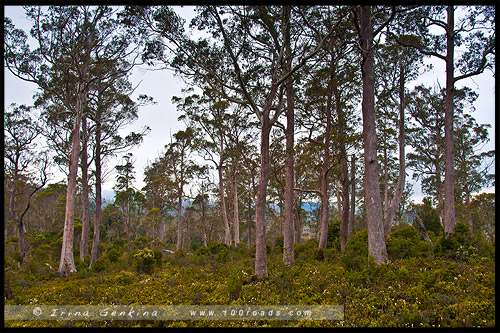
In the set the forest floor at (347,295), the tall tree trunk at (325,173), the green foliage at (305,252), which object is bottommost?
the green foliage at (305,252)

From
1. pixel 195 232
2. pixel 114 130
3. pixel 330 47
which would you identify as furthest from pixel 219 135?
pixel 195 232

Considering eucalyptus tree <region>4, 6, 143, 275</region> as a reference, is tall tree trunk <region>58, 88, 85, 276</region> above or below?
below

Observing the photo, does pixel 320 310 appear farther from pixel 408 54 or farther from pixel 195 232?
pixel 195 232

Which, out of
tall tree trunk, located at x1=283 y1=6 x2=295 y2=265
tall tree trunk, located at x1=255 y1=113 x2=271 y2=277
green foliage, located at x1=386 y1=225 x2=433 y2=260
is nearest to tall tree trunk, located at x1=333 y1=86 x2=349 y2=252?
tall tree trunk, located at x1=283 y1=6 x2=295 y2=265

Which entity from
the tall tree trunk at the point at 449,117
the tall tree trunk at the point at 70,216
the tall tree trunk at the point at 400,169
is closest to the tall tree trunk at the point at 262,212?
the tall tree trunk at the point at 70,216

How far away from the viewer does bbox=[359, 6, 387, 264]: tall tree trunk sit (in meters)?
6.91

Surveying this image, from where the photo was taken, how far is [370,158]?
287 inches

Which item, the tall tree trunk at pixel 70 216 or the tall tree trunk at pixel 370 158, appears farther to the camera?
the tall tree trunk at pixel 70 216

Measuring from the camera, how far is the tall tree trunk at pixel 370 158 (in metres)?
6.91

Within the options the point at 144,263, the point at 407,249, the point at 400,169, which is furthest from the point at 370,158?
the point at 144,263

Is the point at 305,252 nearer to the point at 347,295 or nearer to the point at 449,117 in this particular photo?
the point at 347,295

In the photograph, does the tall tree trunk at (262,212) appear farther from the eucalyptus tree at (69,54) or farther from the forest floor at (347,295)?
the eucalyptus tree at (69,54)

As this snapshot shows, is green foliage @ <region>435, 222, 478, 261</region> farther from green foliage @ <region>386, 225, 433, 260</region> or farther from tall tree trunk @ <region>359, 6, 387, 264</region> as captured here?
tall tree trunk @ <region>359, 6, 387, 264</region>

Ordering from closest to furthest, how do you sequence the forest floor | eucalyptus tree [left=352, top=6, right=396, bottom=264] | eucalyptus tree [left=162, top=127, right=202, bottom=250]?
the forest floor
eucalyptus tree [left=352, top=6, right=396, bottom=264]
eucalyptus tree [left=162, top=127, right=202, bottom=250]
